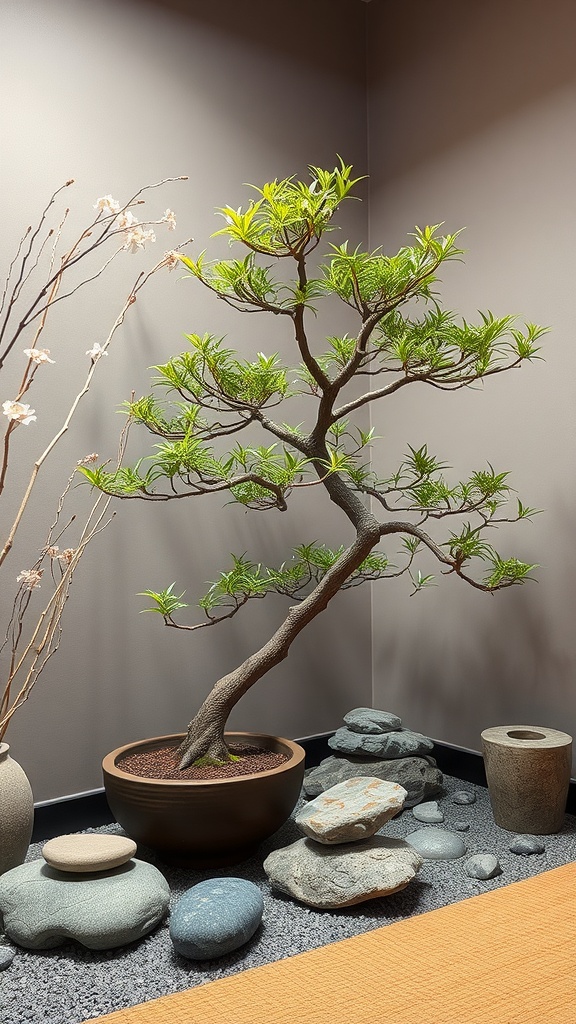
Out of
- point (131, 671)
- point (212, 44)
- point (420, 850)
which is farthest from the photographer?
point (212, 44)

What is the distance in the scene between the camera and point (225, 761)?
2299 mm

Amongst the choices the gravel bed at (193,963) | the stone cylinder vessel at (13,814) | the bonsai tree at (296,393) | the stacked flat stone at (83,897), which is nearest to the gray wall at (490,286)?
the bonsai tree at (296,393)

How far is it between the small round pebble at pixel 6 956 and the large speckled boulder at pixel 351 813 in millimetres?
690

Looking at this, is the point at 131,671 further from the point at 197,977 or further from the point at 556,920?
the point at 556,920

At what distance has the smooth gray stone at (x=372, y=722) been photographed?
2803 mm

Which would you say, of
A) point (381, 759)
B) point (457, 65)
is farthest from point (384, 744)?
point (457, 65)

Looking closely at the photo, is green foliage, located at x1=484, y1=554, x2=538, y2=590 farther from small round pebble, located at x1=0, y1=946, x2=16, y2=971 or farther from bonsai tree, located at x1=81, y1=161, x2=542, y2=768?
small round pebble, located at x1=0, y1=946, x2=16, y2=971

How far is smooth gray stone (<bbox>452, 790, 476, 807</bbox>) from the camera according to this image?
2.69 meters

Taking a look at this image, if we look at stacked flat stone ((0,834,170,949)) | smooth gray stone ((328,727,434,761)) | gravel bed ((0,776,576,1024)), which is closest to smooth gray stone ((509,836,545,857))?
gravel bed ((0,776,576,1024))

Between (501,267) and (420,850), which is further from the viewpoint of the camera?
(501,267)

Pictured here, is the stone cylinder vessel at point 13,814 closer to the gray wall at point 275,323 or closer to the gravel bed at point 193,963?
the gravel bed at point 193,963

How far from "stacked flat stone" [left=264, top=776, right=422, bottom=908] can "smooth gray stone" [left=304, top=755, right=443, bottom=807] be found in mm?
505

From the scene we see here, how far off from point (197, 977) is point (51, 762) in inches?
38.1

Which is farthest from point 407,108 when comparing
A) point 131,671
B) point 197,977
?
point 197,977
